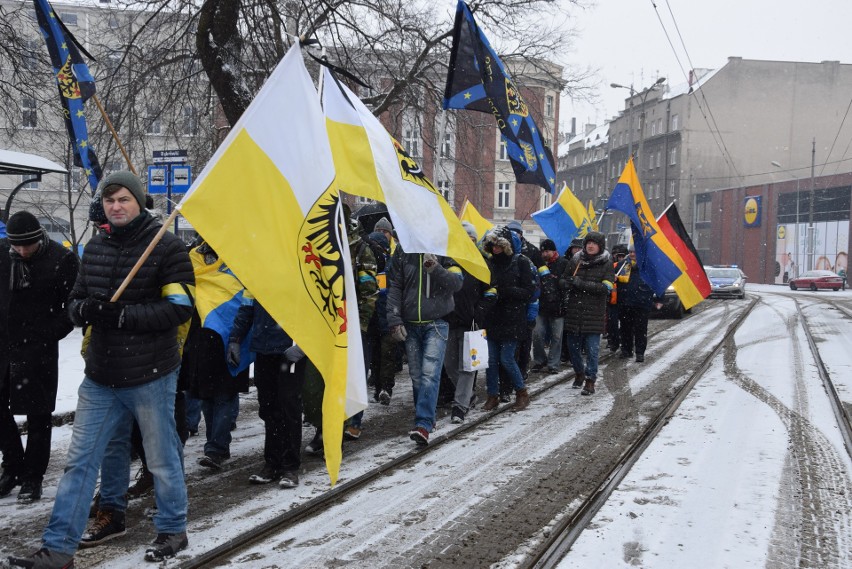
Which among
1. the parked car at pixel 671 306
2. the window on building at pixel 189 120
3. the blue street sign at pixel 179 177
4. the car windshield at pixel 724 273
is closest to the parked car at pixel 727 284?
the car windshield at pixel 724 273

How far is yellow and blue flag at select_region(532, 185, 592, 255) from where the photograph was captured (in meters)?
12.1

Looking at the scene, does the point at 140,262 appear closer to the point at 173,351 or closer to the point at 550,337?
the point at 173,351

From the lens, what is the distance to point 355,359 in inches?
182

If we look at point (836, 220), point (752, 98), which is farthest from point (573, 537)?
point (752, 98)

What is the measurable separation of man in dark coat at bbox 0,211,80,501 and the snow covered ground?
36cm

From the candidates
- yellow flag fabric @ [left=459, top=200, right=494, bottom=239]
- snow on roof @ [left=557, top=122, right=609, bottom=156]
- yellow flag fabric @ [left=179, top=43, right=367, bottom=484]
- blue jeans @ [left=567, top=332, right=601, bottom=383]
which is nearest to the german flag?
yellow flag fabric @ [left=459, top=200, right=494, bottom=239]

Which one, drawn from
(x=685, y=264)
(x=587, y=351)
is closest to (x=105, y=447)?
(x=587, y=351)

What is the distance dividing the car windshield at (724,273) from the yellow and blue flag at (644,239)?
22080 millimetres

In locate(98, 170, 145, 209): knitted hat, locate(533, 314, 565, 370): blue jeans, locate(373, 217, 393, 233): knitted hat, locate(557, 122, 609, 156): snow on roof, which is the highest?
locate(557, 122, 609, 156): snow on roof

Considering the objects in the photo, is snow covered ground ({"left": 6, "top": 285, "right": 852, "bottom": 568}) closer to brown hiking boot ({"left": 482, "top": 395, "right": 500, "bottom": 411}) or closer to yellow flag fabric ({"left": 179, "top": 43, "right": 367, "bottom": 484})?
brown hiking boot ({"left": 482, "top": 395, "right": 500, "bottom": 411})

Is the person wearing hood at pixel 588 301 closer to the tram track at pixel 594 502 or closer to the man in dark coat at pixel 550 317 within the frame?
the man in dark coat at pixel 550 317

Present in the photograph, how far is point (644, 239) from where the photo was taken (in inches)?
467

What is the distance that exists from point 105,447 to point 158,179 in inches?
282

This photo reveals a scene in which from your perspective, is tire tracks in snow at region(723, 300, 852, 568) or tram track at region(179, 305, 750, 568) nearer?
tram track at region(179, 305, 750, 568)
